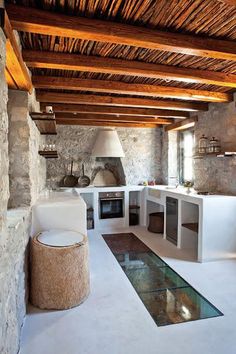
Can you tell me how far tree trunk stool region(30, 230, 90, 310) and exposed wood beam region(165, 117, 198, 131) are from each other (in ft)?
11.4

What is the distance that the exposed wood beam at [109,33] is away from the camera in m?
1.70

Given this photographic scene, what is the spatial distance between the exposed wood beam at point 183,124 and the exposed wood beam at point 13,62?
3287 mm

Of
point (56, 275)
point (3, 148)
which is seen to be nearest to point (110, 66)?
point (3, 148)

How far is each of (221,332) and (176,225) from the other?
2.22 meters

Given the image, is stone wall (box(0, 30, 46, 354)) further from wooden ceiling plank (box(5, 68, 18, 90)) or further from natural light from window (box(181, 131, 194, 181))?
natural light from window (box(181, 131, 194, 181))

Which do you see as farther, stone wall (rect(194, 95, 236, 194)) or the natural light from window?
the natural light from window

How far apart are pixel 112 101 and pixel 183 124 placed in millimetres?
1874

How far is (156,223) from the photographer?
16.1ft

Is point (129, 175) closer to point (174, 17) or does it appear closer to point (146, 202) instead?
point (146, 202)

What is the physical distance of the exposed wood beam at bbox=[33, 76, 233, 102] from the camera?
→ 2988 mm

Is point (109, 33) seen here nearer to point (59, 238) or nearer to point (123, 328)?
point (59, 238)

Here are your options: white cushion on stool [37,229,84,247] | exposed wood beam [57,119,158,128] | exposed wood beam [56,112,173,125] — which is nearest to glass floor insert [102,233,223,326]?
white cushion on stool [37,229,84,247]

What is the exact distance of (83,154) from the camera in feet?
18.3

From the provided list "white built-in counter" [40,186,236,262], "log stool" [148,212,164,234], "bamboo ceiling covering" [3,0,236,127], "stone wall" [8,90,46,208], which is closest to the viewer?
"bamboo ceiling covering" [3,0,236,127]
